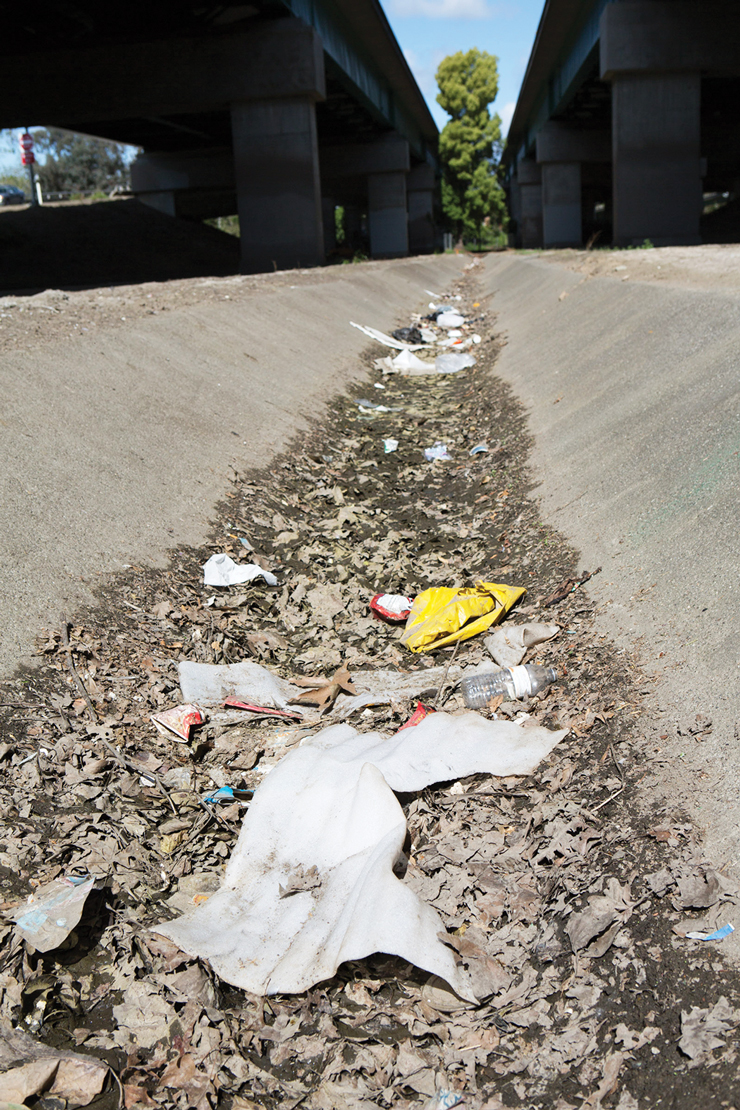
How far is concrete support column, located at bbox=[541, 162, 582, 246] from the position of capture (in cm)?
3581

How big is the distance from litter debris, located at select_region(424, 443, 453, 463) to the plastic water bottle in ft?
15.4

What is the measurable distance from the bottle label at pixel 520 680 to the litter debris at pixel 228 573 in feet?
6.91

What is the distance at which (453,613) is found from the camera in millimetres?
5102

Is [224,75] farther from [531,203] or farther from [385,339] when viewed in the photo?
[531,203]

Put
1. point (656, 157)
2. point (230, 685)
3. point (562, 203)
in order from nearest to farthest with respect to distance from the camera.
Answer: point (230, 685)
point (656, 157)
point (562, 203)

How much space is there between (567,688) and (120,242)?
30.4 metres

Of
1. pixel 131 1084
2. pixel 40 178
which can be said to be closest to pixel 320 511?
pixel 131 1084

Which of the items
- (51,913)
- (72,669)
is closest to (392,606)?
(72,669)

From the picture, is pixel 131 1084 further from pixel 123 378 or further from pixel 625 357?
pixel 625 357

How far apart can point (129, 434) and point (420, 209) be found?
4620 cm

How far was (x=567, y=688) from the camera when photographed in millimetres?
4215

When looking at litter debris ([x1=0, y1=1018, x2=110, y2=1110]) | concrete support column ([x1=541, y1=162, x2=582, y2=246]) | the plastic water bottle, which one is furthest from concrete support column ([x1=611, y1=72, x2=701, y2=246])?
litter debris ([x1=0, y1=1018, x2=110, y2=1110])

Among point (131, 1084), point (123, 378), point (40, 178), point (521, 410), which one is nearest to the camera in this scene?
point (131, 1084)

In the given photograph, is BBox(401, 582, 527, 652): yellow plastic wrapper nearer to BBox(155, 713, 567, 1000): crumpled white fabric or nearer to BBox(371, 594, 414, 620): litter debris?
BBox(371, 594, 414, 620): litter debris
